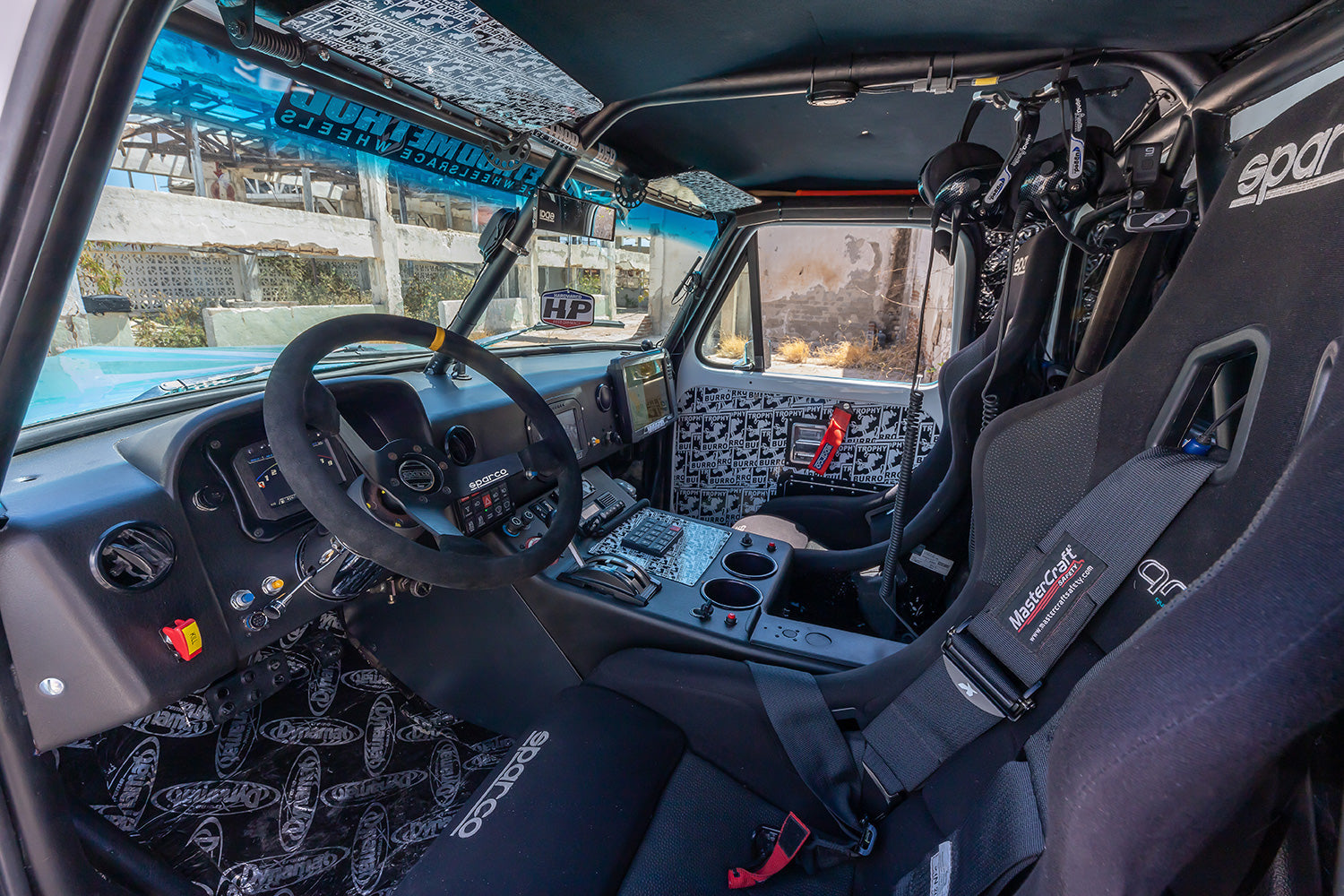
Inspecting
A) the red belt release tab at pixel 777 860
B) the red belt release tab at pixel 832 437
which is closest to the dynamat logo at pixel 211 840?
the red belt release tab at pixel 777 860

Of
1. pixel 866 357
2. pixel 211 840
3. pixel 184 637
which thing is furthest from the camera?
pixel 866 357

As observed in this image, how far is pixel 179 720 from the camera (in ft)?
4.73

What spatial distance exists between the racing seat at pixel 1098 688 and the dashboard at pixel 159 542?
0.46m

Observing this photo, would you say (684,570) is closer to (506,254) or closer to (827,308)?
(506,254)

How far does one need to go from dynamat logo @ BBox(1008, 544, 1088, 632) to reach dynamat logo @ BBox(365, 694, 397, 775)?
57.9 inches

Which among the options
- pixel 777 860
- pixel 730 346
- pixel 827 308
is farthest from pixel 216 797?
pixel 827 308

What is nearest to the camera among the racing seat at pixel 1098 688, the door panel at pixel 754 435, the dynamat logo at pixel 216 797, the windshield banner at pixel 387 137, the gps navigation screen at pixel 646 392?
the racing seat at pixel 1098 688

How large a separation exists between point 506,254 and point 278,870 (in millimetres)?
1488

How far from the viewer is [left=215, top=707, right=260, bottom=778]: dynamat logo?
1470 millimetres

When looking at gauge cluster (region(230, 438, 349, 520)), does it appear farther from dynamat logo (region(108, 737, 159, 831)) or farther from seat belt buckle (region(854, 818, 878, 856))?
seat belt buckle (region(854, 818, 878, 856))

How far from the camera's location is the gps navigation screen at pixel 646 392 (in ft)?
7.69

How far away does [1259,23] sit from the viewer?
1029mm

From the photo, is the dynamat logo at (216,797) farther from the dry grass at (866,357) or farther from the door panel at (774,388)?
the dry grass at (866,357)

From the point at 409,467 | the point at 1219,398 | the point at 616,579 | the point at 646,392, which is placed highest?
the point at 1219,398
